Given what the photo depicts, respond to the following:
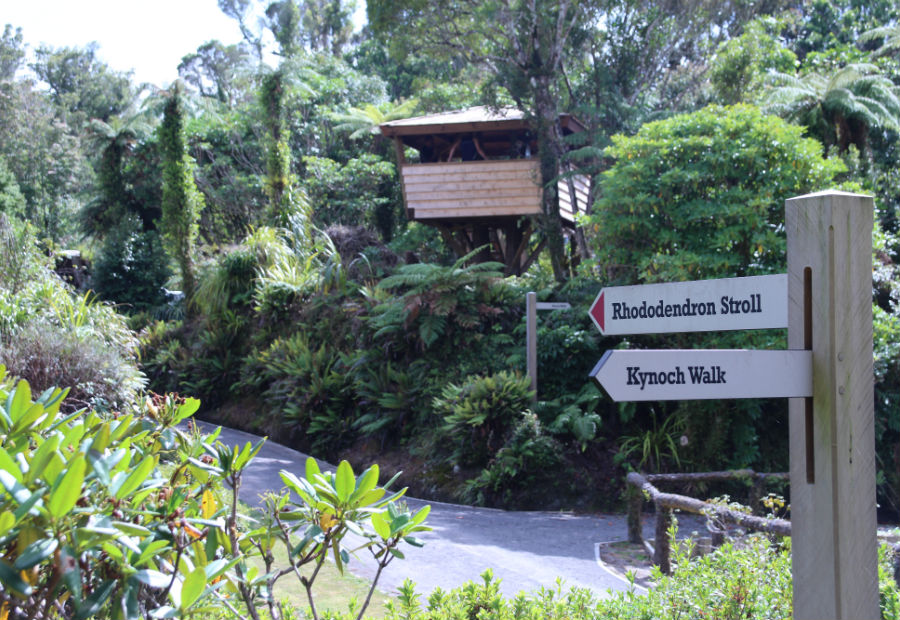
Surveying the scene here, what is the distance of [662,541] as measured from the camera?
22.6 ft

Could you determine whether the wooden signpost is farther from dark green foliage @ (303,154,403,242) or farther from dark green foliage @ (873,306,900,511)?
dark green foliage @ (303,154,403,242)

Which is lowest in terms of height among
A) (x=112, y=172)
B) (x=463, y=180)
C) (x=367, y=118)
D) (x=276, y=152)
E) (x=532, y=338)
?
(x=532, y=338)

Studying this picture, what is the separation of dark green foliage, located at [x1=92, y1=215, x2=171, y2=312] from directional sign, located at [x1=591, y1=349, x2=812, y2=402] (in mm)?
22184

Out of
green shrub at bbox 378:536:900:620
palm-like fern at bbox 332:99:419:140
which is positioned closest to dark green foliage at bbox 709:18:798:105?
palm-like fern at bbox 332:99:419:140

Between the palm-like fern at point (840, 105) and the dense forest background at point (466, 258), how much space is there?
5 centimetres

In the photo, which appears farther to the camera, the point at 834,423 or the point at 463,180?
the point at 463,180

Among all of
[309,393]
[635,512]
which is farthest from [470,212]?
[635,512]

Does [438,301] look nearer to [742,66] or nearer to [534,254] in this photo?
[742,66]

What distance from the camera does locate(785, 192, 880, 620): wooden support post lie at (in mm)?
2393

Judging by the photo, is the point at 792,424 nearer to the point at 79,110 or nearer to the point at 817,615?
the point at 817,615

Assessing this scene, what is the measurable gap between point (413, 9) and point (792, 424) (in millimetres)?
17656

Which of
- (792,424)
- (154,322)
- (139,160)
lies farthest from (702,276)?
(139,160)

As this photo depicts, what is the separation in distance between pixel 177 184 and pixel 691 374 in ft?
58.1

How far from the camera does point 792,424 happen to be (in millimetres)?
2521
